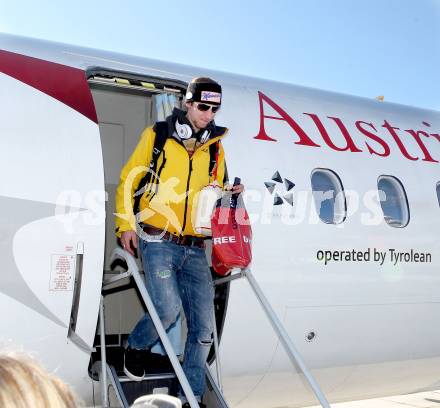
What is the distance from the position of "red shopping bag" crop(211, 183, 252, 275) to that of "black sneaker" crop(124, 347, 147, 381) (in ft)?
2.89

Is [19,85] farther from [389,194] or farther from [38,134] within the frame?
[389,194]

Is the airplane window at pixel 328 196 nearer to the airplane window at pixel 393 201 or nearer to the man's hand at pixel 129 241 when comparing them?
the airplane window at pixel 393 201

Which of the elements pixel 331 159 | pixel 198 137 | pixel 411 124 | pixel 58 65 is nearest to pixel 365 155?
pixel 331 159

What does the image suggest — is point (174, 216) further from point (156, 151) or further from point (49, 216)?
point (49, 216)

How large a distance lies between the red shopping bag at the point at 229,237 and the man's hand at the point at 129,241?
0.58m

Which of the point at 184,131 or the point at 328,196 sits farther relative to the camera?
the point at 328,196

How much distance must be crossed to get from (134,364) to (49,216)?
3.98 ft

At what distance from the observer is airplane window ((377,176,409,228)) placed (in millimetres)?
6419

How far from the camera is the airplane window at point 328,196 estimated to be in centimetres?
598

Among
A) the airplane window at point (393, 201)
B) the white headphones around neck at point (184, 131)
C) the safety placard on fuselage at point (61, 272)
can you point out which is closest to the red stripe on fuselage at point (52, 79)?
the white headphones around neck at point (184, 131)

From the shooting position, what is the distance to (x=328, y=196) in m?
6.08

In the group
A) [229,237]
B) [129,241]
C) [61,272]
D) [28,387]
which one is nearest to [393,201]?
[229,237]

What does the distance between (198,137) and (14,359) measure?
374 cm

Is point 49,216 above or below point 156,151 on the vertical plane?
below
